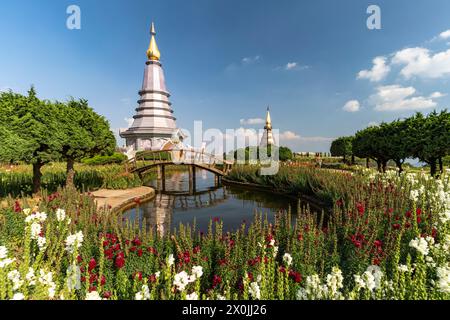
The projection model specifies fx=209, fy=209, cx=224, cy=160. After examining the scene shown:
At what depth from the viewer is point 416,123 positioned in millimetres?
16641

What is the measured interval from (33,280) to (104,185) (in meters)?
11.6

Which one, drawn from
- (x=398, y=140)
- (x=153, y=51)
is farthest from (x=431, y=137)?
(x=153, y=51)

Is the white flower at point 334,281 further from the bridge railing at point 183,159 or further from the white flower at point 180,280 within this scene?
the bridge railing at point 183,159

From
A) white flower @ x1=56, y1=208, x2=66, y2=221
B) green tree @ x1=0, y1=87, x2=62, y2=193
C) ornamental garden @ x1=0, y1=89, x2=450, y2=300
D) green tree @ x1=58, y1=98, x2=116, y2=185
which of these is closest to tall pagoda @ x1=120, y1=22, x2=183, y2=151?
green tree @ x1=58, y1=98, x2=116, y2=185

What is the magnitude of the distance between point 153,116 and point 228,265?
45.5m

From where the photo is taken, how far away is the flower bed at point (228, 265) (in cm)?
232

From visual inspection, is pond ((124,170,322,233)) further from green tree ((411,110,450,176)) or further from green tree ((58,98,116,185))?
green tree ((411,110,450,176))

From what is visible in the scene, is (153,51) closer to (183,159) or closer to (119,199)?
(183,159)

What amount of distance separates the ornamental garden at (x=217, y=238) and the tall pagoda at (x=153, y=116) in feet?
93.0

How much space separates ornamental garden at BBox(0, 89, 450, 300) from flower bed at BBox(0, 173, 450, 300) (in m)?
0.02

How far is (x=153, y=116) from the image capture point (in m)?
44.7

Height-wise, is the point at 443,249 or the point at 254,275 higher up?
the point at 443,249
